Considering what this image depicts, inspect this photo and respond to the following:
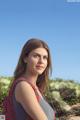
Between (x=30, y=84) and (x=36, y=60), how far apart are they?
0.19 meters

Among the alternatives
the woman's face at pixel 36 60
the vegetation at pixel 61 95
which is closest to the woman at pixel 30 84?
the woman's face at pixel 36 60

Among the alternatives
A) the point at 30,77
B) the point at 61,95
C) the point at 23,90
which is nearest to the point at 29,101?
the point at 23,90

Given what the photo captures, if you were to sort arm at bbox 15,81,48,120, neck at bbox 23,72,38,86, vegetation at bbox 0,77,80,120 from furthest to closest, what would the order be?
vegetation at bbox 0,77,80,120
neck at bbox 23,72,38,86
arm at bbox 15,81,48,120

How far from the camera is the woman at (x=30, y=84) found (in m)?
2.77

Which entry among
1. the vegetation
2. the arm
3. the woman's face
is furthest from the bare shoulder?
the vegetation

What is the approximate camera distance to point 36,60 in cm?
291

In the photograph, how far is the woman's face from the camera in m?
2.92

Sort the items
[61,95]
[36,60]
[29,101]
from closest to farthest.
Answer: [29,101]
[36,60]
[61,95]

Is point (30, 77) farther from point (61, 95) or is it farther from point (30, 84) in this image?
point (61, 95)

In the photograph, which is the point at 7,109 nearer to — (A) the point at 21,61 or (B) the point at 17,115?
(B) the point at 17,115

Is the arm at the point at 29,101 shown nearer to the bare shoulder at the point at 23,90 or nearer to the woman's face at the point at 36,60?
the bare shoulder at the point at 23,90

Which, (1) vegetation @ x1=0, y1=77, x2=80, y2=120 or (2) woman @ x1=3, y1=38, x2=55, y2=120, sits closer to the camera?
(2) woman @ x1=3, y1=38, x2=55, y2=120

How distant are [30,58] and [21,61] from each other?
0.11 m

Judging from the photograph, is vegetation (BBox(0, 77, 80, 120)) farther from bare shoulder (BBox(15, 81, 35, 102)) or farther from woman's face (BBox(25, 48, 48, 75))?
bare shoulder (BBox(15, 81, 35, 102))
